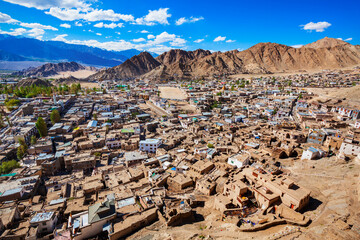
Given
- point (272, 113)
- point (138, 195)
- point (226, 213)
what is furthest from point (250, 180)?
point (272, 113)

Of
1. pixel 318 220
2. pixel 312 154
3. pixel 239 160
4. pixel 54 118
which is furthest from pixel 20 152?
pixel 312 154

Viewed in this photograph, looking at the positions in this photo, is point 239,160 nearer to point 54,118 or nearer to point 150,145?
point 150,145

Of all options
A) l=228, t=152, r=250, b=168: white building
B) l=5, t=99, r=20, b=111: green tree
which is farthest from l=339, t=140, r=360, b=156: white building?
l=5, t=99, r=20, b=111: green tree

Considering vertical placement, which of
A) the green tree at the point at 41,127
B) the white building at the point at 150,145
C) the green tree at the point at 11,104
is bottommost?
the white building at the point at 150,145

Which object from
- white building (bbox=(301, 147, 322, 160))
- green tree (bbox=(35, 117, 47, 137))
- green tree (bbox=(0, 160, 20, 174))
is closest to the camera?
white building (bbox=(301, 147, 322, 160))

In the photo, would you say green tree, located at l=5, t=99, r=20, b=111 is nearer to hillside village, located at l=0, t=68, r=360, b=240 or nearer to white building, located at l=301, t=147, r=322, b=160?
hillside village, located at l=0, t=68, r=360, b=240

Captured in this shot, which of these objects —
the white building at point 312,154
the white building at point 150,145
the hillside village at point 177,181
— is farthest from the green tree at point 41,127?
the white building at point 312,154

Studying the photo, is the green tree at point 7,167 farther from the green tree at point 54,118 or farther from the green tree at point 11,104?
the green tree at point 11,104
